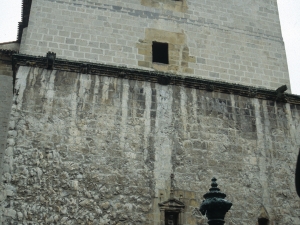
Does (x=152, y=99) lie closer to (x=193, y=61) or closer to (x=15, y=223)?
(x=193, y=61)

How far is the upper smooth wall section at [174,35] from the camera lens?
10.3m

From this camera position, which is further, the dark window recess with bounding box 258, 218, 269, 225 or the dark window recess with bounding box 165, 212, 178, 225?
the dark window recess with bounding box 258, 218, 269, 225

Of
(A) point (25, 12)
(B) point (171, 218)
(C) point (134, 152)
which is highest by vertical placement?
(A) point (25, 12)

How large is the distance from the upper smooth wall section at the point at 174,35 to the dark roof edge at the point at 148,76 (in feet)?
1.35

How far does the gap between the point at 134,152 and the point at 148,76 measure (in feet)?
6.47

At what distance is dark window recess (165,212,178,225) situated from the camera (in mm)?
8906

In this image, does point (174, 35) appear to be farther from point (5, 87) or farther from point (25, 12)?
point (5, 87)

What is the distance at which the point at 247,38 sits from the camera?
11695mm

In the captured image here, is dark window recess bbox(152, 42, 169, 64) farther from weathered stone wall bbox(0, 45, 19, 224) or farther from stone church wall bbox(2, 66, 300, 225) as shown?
weathered stone wall bbox(0, 45, 19, 224)

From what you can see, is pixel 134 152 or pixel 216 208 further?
pixel 134 152

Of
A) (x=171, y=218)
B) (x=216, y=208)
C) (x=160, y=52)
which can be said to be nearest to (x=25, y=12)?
(x=160, y=52)

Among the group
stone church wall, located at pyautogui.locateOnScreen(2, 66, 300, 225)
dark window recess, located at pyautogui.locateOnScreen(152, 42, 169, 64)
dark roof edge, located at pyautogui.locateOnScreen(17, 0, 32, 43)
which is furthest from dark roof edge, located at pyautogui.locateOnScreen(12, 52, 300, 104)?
dark roof edge, located at pyautogui.locateOnScreen(17, 0, 32, 43)

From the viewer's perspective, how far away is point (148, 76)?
33.0 feet

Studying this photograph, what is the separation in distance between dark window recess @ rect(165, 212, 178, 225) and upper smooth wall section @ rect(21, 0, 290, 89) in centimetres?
366
